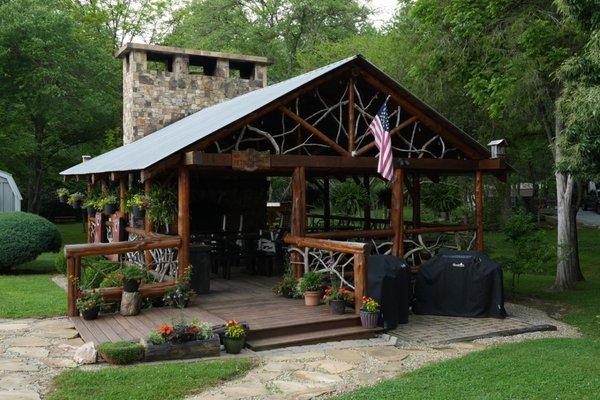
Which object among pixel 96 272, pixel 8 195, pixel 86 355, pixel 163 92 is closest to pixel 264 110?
pixel 96 272

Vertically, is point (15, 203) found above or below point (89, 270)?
above

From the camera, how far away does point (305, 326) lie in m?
8.55

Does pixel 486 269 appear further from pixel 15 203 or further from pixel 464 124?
Result: pixel 15 203

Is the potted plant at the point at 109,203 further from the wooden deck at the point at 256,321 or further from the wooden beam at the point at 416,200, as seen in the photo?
the wooden beam at the point at 416,200

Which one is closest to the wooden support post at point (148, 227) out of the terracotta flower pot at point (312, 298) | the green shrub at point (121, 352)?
the terracotta flower pot at point (312, 298)

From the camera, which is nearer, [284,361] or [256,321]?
[284,361]

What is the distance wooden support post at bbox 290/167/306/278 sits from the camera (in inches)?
408

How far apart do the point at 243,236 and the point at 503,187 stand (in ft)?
50.3

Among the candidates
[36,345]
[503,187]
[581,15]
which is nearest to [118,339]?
[36,345]

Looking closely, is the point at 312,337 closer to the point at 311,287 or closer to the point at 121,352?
the point at 311,287

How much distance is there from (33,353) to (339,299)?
13.8 ft

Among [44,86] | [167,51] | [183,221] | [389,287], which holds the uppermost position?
[167,51]

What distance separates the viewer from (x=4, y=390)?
237 inches

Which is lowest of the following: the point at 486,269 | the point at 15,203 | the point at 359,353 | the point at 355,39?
the point at 359,353
